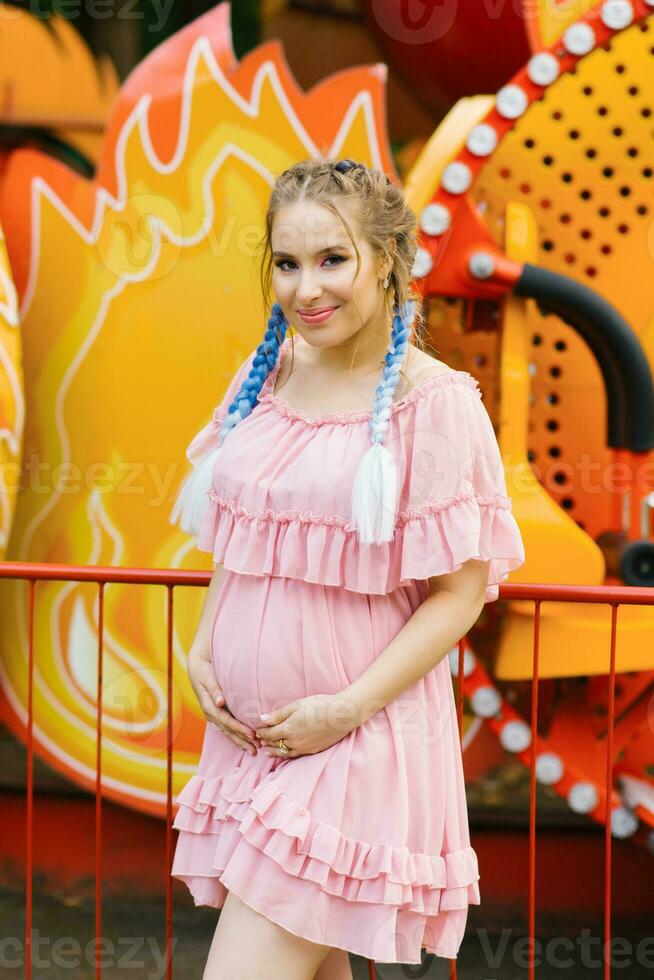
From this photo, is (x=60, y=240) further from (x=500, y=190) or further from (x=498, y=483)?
(x=498, y=483)

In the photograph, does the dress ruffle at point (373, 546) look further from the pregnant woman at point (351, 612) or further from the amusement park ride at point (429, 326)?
the amusement park ride at point (429, 326)

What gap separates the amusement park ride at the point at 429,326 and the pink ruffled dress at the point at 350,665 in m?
1.03

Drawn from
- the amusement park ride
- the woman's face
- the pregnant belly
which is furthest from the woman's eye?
the amusement park ride

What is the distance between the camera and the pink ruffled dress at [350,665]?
4.61ft

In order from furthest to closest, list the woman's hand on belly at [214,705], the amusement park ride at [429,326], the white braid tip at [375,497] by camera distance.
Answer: the amusement park ride at [429,326]
the woman's hand on belly at [214,705]
the white braid tip at [375,497]

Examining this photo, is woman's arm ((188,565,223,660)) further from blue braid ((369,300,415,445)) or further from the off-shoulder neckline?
blue braid ((369,300,415,445))

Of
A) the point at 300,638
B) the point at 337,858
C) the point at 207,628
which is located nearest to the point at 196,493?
the point at 207,628

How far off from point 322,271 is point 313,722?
56cm

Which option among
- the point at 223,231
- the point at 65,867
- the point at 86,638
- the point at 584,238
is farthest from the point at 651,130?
the point at 65,867

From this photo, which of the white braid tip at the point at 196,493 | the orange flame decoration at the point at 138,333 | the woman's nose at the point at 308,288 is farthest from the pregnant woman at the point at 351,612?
the orange flame decoration at the point at 138,333

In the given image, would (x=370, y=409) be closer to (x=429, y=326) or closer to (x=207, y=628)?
(x=207, y=628)

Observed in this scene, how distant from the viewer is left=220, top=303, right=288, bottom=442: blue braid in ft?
5.34

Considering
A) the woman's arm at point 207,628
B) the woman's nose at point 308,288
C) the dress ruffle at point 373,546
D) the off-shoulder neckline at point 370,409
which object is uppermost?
the woman's nose at point 308,288

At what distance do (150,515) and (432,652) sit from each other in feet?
5.48
